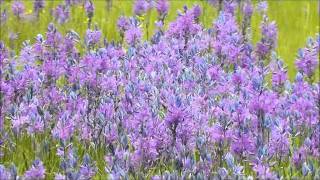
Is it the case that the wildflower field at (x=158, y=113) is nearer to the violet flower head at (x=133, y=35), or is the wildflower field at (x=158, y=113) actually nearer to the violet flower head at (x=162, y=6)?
the violet flower head at (x=133, y=35)

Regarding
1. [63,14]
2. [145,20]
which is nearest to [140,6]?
[63,14]

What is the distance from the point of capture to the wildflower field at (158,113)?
3.68 meters

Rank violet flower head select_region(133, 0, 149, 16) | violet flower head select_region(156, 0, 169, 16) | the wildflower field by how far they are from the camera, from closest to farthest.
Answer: the wildflower field → violet flower head select_region(156, 0, 169, 16) → violet flower head select_region(133, 0, 149, 16)

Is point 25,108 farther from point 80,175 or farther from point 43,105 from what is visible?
point 80,175

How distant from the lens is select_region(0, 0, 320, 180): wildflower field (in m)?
3.68

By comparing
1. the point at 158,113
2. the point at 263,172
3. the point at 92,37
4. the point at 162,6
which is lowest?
the point at 263,172

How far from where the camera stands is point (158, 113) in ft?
13.4

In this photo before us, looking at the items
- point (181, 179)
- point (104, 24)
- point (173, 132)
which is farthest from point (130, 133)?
point (104, 24)

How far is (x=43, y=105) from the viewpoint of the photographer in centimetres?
443

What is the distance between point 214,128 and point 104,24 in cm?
466

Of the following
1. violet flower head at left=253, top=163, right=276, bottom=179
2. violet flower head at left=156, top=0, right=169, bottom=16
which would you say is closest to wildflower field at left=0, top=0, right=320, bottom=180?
violet flower head at left=253, top=163, right=276, bottom=179

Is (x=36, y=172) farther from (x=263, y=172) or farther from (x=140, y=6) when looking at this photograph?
(x=140, y=6)

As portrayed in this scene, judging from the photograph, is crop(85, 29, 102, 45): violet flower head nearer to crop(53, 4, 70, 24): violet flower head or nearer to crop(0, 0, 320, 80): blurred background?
crop(0, 0, 320, 80): blurred background

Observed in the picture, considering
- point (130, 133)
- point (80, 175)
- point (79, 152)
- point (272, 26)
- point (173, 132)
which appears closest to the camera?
point (80, 175)
